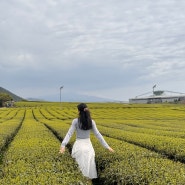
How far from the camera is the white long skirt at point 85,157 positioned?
35.8ft

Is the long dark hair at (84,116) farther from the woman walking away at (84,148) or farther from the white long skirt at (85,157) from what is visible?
the white long skirt at (85,157)

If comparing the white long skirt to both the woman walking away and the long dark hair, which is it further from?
the long dark hair

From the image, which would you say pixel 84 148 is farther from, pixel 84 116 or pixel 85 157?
pixel 84 116

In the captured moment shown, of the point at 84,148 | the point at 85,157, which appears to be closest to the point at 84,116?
the point at 84,148

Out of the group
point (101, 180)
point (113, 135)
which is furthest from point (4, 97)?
point (101, 180)

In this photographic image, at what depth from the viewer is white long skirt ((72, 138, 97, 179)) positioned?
1091 centimetres

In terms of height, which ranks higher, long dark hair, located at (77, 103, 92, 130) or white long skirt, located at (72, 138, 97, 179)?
long dark hair, located at (77, 103, 92, 130)

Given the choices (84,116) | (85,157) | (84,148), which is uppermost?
(84,116)

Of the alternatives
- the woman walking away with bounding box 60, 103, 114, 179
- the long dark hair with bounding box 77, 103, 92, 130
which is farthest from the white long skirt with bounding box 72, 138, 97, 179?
the long dark hair with bounding box 77, 103, 92, 130

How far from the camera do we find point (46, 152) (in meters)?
12.5

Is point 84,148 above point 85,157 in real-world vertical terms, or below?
above

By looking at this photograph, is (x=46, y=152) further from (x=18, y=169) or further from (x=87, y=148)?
(x=18, y=169)

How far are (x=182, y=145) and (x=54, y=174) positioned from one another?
8.21m

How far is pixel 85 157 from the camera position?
35.9 feet
